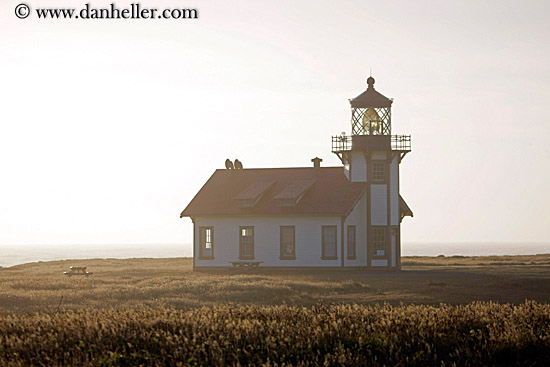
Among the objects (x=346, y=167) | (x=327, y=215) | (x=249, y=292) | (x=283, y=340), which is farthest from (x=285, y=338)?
(x=346, y=167)

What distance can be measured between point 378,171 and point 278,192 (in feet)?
19.0

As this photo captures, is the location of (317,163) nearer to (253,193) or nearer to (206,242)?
(253,193)

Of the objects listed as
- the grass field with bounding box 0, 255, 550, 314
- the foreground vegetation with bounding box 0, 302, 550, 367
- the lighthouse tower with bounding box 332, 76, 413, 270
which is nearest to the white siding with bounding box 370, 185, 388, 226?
the lighthouse tower with bounding box 332, 76, 413, 270

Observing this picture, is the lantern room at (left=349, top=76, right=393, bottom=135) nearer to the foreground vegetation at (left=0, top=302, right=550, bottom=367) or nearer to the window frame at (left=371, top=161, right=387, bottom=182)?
the window frame at (left=371, top=161, right=387, bottom=182)

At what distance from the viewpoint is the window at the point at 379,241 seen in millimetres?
48500

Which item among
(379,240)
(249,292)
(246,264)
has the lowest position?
(249,292)

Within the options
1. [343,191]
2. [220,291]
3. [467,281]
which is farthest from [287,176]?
[220,291]

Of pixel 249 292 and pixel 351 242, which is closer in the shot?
pixel 249 292

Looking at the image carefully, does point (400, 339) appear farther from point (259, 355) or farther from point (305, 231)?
point (305, 231)

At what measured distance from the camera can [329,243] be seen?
1864 inches

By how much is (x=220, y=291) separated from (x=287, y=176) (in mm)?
21280

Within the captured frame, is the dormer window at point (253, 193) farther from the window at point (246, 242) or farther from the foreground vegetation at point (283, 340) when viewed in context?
the foreground vegetation at point (283, 340)

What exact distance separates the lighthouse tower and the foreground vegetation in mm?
33427

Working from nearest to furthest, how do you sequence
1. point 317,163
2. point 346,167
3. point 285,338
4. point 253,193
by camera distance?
point 285,338 → point 253,193 → point 346,167 → point 317,163
